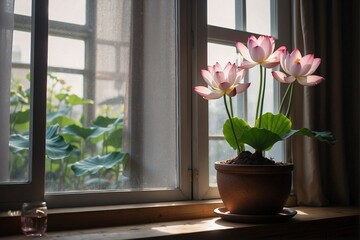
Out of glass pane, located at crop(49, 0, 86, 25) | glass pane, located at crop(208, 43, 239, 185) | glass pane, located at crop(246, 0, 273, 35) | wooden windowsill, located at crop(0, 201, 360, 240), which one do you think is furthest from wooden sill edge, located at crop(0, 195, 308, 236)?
glass pane, located at crop(246, 0, 273, 35)

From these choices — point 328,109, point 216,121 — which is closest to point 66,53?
point 216,121

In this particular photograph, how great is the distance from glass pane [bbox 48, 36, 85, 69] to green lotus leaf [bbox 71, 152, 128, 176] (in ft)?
1.26

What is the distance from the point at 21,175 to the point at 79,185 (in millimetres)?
247

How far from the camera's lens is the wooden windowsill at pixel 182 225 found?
1.39 meters

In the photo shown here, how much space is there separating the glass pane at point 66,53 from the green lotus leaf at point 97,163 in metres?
0.38

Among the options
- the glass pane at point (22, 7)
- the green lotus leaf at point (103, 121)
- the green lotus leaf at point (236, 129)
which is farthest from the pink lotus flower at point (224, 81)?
the glass pane at point (22, 7)

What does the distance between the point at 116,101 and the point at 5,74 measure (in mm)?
458

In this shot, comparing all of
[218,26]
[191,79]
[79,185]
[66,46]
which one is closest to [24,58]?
[66,46]

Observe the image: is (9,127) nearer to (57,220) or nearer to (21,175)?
(21,175)

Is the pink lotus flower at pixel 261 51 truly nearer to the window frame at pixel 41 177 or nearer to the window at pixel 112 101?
the window at pixel 112 101

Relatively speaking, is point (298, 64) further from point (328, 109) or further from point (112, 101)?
point (112, 101)

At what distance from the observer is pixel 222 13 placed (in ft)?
6.51

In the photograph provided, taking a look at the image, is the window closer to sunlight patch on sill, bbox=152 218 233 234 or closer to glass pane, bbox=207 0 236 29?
glass pane, bbox=207 0 236 29

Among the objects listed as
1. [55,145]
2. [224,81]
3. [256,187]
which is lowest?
[256,187]
